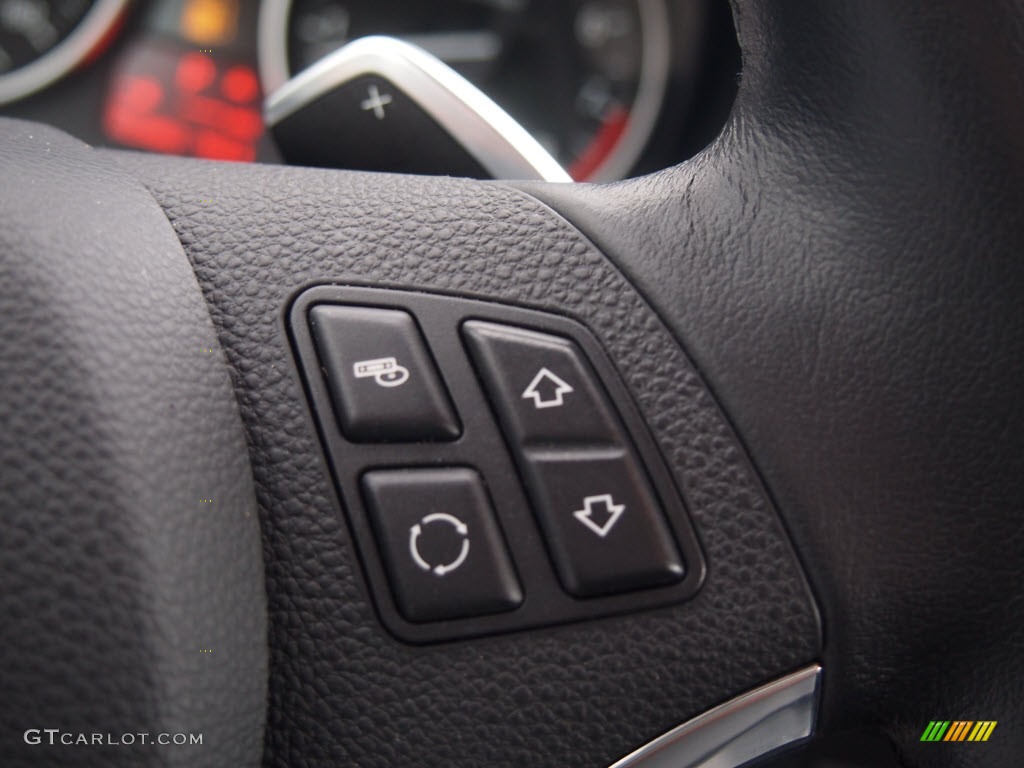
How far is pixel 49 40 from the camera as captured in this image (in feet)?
6.08

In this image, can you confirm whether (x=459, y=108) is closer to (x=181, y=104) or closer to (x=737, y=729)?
(x=737, y=729)

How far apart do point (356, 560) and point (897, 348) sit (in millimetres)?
243

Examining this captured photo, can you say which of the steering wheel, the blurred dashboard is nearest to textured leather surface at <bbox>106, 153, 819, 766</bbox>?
the steering wheel

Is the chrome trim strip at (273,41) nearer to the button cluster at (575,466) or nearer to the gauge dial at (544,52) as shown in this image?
the gauge dial at (544,52)

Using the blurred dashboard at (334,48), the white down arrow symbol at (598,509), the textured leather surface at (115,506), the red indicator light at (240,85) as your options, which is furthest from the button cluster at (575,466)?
the red indicator light at (240,85)

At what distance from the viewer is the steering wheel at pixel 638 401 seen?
36 cm

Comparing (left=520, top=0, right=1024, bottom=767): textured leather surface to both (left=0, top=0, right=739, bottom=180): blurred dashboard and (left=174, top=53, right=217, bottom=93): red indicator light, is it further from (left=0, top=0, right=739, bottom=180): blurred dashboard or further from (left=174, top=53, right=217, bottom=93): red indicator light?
(left=174, top=53, right=217, bottom=93): red indicator light

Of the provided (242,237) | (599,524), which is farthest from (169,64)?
(599,524)

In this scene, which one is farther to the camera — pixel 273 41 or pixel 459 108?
pixel 273 41

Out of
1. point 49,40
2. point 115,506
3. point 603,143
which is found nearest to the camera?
point 115,506

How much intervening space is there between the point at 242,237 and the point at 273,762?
22 cm

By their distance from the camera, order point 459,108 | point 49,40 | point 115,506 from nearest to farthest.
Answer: point 115,506, point 459,108, point 49,40

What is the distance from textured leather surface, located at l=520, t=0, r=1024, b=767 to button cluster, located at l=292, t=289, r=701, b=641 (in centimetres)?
5

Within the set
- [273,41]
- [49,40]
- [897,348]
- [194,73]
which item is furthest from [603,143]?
[897,348]
